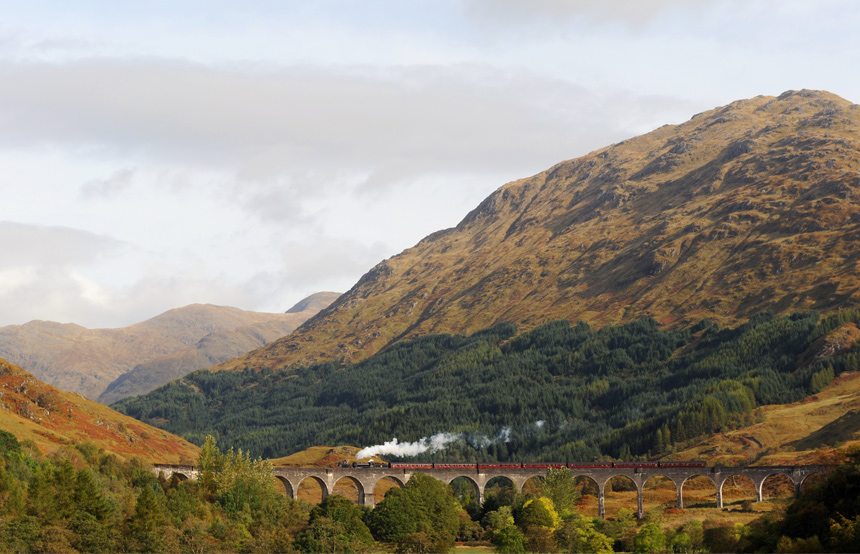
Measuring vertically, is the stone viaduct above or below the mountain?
below

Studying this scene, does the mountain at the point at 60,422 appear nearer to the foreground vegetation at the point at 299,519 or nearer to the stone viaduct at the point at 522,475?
the foreground vegetation at the point at 299,519

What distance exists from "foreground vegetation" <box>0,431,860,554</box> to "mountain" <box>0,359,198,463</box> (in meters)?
11.7

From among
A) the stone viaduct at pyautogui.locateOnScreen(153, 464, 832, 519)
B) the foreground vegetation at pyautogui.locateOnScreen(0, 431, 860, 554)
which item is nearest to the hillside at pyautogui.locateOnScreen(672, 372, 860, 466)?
the stone viaduct at pyautogui.locateOnScreen(153, 464, 832, 519)

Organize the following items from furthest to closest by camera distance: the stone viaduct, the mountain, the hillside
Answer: the hillside, the stone viaduct, the mountain

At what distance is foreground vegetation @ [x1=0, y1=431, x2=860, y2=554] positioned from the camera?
87812 mm

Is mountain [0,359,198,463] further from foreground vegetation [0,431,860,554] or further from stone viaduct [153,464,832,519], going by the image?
stone viaduct [153,464,832,519]

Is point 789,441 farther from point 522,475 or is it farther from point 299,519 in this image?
point 299,519

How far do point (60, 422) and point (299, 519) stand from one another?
5868 cm

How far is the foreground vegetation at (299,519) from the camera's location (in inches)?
3457

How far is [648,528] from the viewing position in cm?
11631

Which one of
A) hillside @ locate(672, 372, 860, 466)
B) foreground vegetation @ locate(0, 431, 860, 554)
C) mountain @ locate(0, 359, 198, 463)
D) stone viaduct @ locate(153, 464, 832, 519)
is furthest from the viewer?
hillside @ locate(672, 372, 860, 466)

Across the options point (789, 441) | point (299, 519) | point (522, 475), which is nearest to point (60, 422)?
point (299, 519)

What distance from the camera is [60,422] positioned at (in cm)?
15438

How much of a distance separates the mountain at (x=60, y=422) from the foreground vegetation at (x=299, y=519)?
11.7 meters
